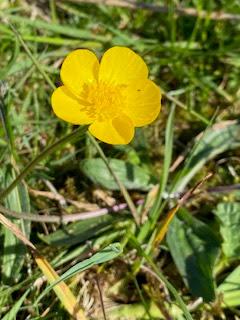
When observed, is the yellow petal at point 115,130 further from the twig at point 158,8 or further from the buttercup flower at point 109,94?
the twig at point 158,8

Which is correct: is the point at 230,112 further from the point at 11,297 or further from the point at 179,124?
the point at 11,297

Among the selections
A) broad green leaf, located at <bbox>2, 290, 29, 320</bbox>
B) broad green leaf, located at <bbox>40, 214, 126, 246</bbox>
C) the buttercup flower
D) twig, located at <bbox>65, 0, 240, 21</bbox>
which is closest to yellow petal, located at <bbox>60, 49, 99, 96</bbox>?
the buttercup flower

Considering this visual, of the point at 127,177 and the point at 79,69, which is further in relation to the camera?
the point at 127,177

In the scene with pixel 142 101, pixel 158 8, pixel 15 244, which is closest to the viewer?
pixel 142 101

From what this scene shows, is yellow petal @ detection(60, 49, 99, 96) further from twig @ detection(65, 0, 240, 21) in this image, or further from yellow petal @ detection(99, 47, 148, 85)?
twig @ detection(65, 0, 240, 21)

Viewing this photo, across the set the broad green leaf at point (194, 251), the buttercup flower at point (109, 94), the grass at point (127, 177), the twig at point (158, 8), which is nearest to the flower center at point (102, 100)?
the buttercup flower at point (109, 94)

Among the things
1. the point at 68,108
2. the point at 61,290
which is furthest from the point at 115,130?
the point at 61,290

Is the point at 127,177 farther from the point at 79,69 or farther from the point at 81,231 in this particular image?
the point at 79,69
